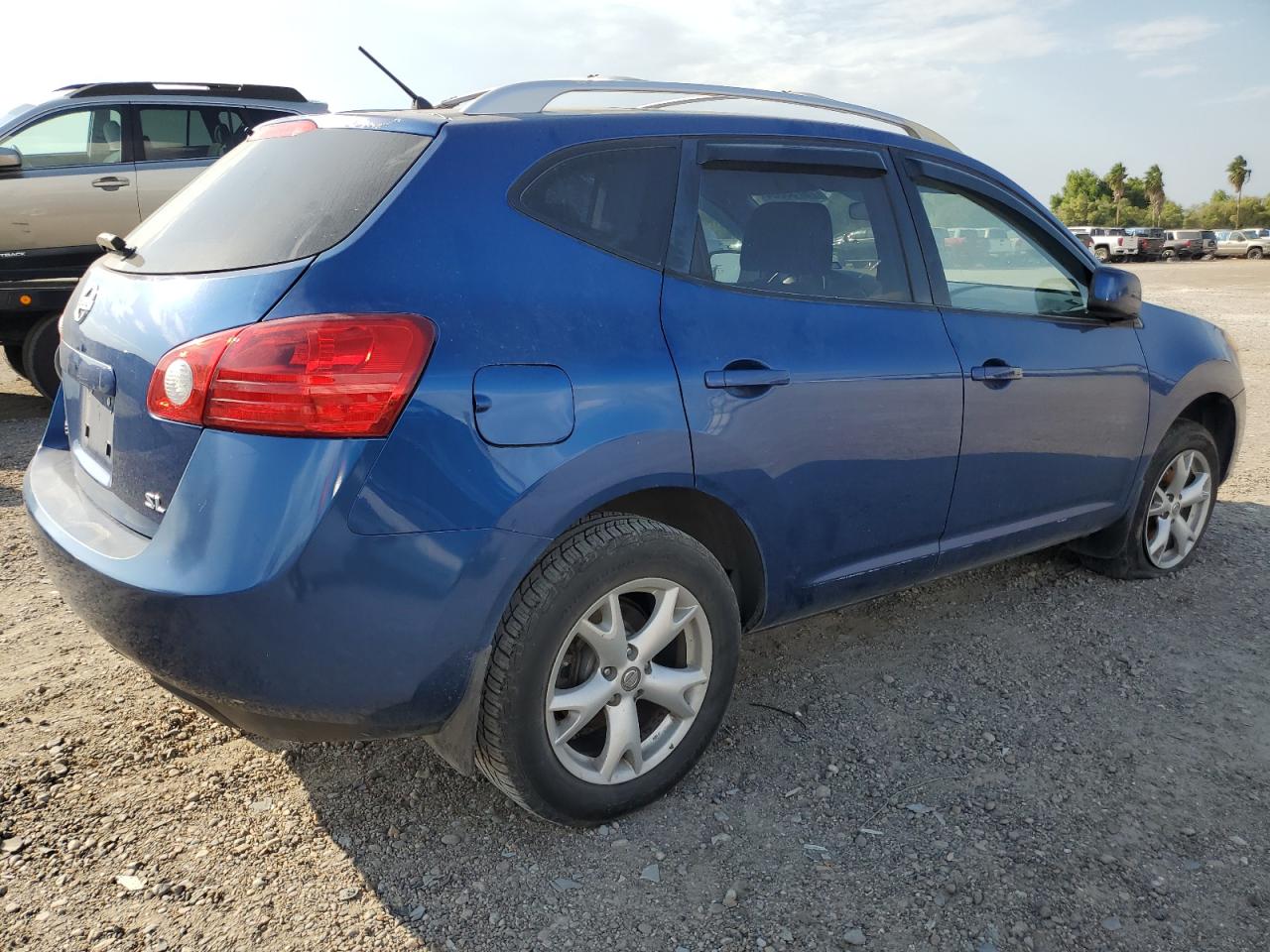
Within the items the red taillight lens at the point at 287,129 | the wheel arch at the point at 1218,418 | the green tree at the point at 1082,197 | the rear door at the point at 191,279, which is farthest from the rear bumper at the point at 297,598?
the green tree at the point at 1082,197

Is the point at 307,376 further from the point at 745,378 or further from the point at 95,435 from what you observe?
the point at 745,378

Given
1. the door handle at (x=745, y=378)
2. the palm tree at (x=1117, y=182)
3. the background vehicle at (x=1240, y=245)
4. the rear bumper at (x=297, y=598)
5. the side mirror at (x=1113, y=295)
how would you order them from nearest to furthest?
the rear bumper at (x=297, y=598) < the door handle at (x=745, y=378) < the side mirror at (x=1113, y=295) < the background vehicle at (x=1240, y=245) < the palm tree at (x=1117, y=182)

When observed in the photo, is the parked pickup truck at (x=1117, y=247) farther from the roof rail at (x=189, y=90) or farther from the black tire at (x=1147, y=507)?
the black tire at (x=1147, y=507)

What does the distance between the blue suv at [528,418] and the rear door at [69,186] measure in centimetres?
574

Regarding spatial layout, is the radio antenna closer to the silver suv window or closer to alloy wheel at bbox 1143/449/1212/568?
alloy wheel at bbox 1143/449/1212/568

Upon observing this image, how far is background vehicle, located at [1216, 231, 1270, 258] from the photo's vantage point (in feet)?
154

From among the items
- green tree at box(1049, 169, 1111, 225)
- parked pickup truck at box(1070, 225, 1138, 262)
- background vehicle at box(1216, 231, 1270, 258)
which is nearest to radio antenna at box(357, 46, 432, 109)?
parked pickup truck at box(1070, 225, 1138, 262)

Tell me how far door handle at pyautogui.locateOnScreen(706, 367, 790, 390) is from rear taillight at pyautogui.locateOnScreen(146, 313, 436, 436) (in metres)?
0.79

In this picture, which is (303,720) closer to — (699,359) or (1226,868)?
(699,359)

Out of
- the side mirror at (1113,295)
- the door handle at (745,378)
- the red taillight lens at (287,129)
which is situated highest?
the red taillight lens at (287,129)

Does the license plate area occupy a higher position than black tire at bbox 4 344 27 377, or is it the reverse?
the license plate area

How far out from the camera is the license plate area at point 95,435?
2.46 m

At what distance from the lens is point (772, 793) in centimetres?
284

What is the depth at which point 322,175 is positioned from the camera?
2438mm
